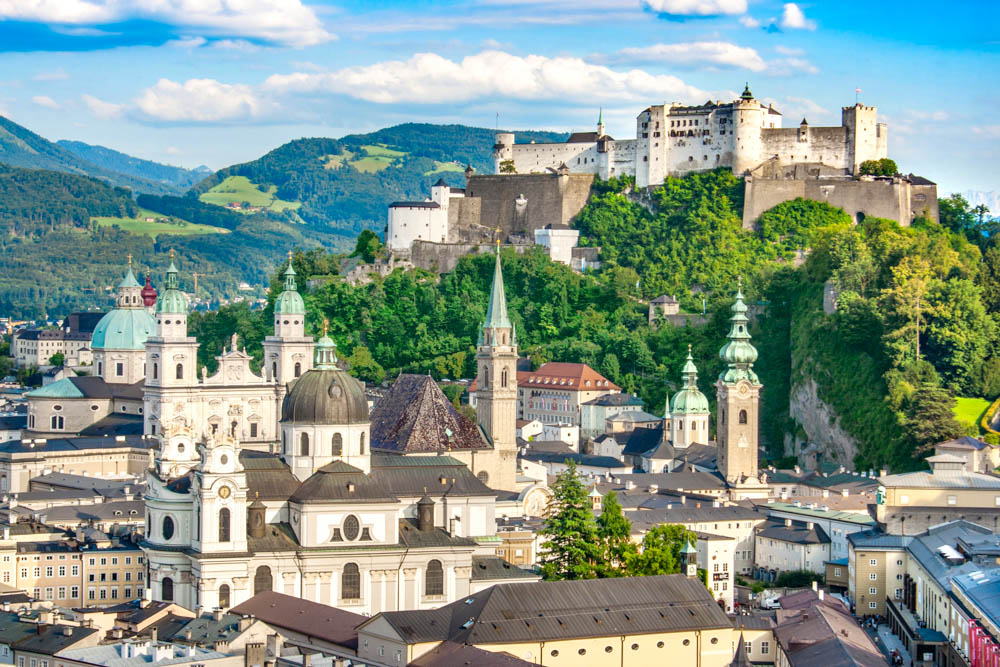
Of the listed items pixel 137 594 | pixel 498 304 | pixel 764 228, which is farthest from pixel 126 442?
pixel 764 228

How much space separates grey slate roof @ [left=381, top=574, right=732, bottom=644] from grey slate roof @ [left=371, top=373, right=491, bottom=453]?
66.4ft

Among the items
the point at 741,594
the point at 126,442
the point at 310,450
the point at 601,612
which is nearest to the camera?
the point at 601,612

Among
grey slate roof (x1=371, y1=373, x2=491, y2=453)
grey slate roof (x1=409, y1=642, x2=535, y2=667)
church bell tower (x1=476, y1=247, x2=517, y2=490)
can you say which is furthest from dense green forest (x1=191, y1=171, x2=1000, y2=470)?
grey slate roof (x1=409, y1=642, x2=535, y2=667)

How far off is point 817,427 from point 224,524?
162ft

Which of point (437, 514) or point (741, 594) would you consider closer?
point (437, 514)

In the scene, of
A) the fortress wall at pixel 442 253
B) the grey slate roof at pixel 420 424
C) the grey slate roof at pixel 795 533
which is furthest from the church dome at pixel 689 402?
the grey slate roof at pixel 420 424

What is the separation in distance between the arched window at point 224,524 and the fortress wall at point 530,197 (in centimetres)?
7020

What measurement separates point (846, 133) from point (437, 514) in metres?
62.7

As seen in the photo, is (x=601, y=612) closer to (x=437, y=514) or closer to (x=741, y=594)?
(x=437, y=514)

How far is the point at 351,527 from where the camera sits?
6662 centimetres

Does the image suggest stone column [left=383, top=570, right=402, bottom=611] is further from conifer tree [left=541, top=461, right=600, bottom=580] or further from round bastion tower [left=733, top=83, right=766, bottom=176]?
round bastion tower [left=733, top=83, right=766, bottom=176]

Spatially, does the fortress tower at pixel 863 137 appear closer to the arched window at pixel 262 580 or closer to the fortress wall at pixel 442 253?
the fortress wall at pixel 442 253

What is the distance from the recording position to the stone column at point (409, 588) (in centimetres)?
6638

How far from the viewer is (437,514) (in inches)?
2768
